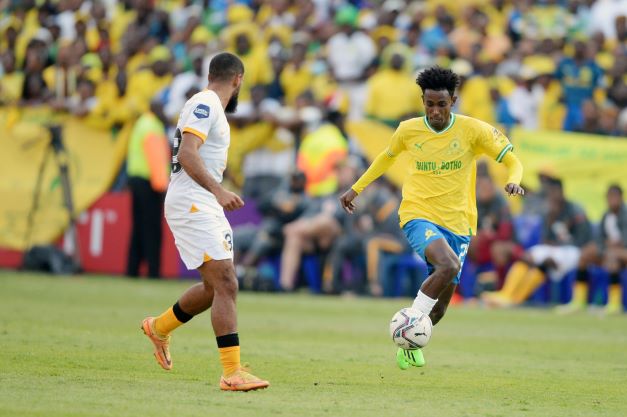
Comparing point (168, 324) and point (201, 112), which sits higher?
point (201, 112)

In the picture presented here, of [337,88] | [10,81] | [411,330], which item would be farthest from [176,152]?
[10,81]

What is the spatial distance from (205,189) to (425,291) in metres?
2.36

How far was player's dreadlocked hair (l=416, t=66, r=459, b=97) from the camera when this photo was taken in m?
10.3

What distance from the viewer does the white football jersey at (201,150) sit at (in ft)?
28.7

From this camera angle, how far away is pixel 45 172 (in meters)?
22.3

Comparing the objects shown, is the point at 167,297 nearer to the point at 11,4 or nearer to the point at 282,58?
the point at 282,58

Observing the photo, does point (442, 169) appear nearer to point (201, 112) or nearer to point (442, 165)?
point (442, 165)

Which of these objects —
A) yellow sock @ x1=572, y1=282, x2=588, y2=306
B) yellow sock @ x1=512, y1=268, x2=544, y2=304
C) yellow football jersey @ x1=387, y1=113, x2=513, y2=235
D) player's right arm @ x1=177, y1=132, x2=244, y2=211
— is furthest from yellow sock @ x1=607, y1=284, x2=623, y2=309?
player's right arm @ x1=177, y1=132, x2=244, y2=211

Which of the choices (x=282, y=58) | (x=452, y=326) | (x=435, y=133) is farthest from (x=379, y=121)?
(x=435, y=133)

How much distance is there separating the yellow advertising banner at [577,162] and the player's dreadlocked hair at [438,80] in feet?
30.3

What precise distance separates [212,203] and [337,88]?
13740 mm

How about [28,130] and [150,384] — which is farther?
[28,130]

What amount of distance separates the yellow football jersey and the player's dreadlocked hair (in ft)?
1.42

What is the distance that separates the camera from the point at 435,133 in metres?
10.7
